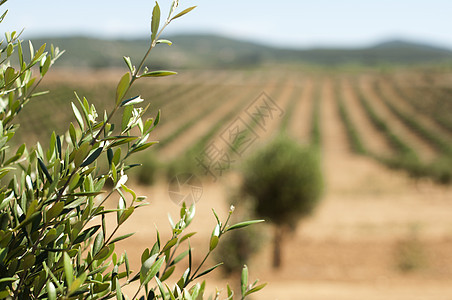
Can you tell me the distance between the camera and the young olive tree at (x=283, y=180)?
568 inches

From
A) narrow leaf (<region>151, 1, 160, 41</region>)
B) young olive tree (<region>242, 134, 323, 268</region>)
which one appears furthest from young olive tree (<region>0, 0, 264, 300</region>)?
young olive tree (<region>242, 134, 323, 268</region>)

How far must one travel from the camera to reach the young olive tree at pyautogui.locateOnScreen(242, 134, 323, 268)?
14.4 metres

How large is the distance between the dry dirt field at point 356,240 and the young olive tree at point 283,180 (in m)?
1.02

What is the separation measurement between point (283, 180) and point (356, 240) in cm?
495

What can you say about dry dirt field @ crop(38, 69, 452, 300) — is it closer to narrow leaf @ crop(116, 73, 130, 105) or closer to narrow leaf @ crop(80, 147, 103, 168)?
narrow leaf @ crop(80, 147, 103, 168)

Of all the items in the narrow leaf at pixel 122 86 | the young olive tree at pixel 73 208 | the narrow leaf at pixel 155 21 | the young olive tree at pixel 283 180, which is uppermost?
the narrow leaf at pixel 155 21

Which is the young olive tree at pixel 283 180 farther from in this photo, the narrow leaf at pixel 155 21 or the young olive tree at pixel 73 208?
the narrow leaf at pixel 155 21

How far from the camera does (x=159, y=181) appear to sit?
34.0 meters

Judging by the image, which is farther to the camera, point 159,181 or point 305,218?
point 159,181

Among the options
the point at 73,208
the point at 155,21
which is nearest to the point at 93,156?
the point at 73,208

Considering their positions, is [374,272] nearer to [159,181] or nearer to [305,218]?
[305,218]

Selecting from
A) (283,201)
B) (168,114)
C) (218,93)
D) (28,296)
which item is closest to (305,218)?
(283,201)

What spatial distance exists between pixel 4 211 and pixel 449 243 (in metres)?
17.5

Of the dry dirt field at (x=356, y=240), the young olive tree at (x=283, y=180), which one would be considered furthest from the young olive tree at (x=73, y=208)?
the young olive tree at (x=283, y=180)
